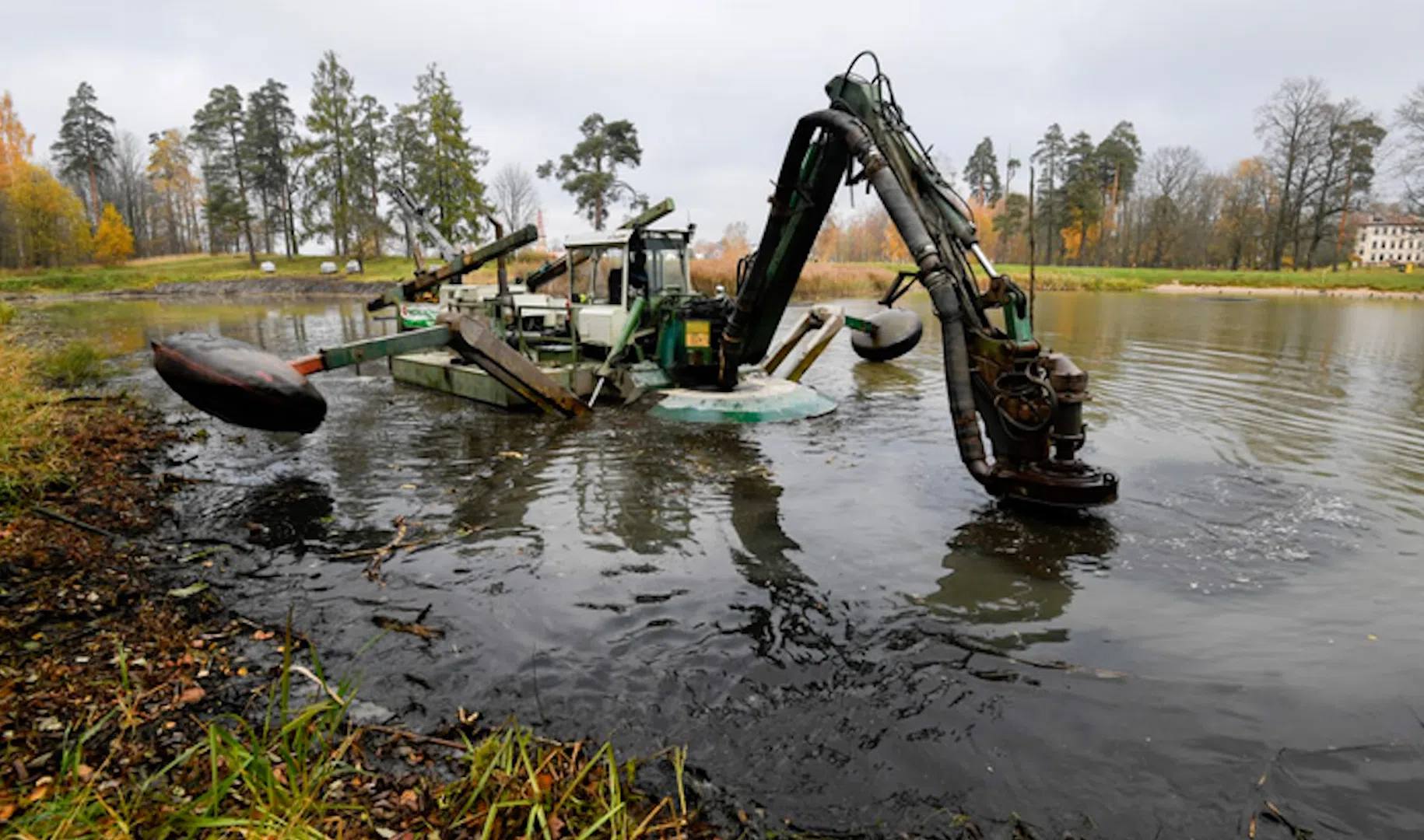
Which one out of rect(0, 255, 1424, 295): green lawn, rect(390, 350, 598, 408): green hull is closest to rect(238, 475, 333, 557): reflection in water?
rect(390, 350, 598, 408): green hull

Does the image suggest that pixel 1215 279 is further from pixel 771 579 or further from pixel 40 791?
pixel 40 791

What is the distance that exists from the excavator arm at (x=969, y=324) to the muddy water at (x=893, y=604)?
0.49 metres

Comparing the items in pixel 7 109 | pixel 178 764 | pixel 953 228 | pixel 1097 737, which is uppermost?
pixel 7 109

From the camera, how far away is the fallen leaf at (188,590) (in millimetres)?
4391

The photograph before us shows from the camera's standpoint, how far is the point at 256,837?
7.18ft

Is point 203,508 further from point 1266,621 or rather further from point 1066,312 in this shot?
point 1066,312

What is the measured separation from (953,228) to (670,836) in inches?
205

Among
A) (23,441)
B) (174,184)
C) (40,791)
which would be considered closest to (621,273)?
(23,441)

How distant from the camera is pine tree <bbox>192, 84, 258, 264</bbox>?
5916 centimetres

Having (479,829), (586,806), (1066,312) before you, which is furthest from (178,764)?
(1066,312)

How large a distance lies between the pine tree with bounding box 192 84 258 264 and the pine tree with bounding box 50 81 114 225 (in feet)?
33.5

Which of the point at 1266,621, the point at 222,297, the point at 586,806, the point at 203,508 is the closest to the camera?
the point at 586,806

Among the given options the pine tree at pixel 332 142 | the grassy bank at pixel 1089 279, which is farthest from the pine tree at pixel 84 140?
the grassy bank at pixel 1089 279

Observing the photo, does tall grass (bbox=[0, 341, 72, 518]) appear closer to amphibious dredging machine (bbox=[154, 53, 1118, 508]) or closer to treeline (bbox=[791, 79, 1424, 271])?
amphibious dredging machine (bbox=[154, 53, 1118, 508])
